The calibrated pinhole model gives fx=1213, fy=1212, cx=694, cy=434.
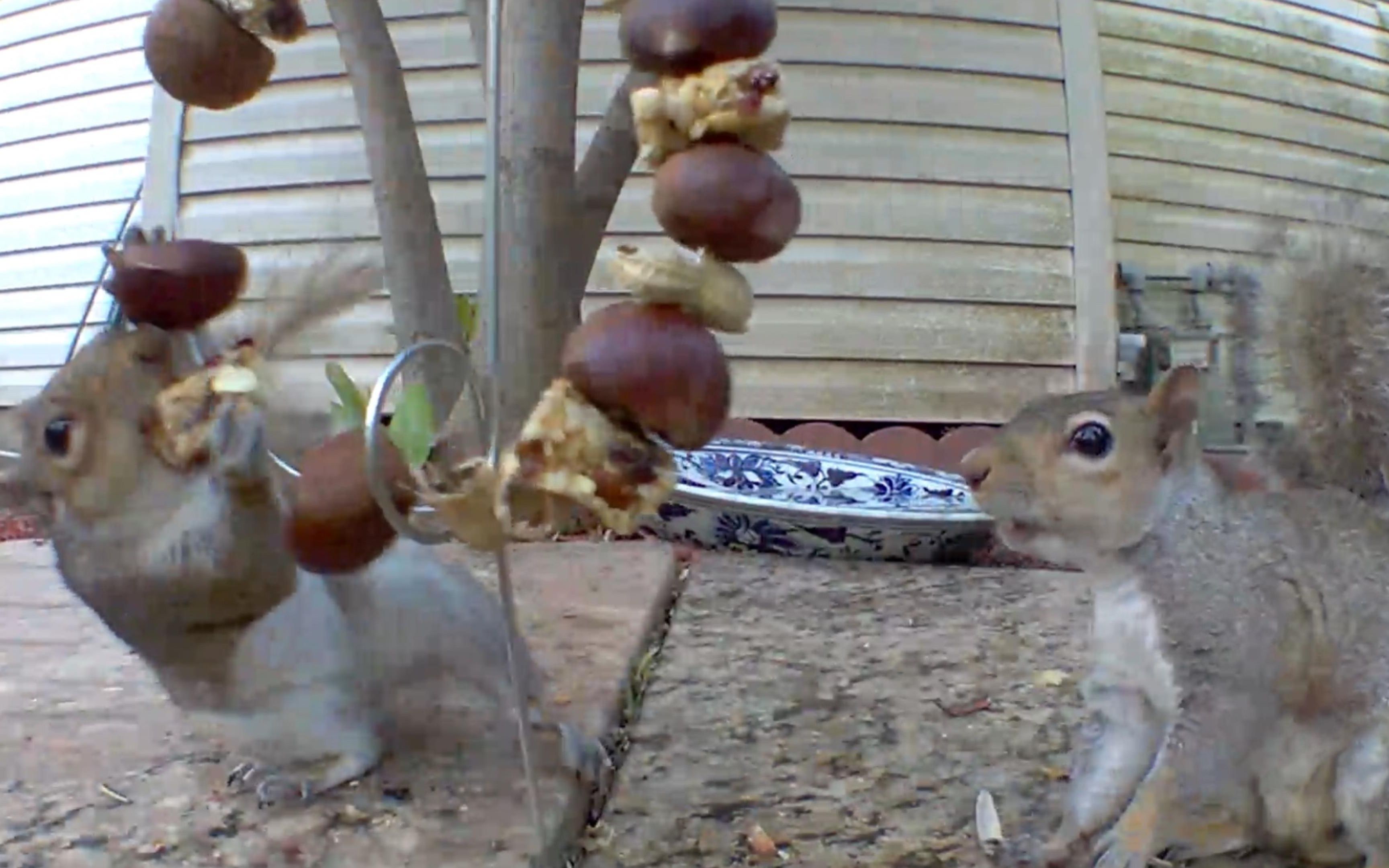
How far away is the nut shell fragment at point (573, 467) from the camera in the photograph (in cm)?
43

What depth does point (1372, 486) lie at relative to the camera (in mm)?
653

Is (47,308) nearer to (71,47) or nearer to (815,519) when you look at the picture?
(71,47)

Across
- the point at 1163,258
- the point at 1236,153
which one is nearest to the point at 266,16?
the point at 1163,258

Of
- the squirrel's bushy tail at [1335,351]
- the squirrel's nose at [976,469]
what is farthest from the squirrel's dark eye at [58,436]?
the squirrel's bushy tail at [1335,351]

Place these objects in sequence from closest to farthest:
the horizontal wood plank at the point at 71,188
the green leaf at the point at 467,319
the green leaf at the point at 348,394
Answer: the green leaf at the point at 348,394
the green leaf at the point at 467,319
the horizontal wood plank at the point at 71,188

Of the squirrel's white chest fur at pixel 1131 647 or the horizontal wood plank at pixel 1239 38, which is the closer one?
the squirrel's white chest fur at pixel 1131 647

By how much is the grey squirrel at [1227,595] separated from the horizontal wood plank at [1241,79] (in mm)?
2174

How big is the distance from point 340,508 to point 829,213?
196cm

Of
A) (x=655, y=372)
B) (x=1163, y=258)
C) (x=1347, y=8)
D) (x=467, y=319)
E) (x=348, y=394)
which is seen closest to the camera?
(x=655, y=372)

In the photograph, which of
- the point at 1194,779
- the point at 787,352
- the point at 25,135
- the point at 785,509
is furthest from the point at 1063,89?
the point at 25,135

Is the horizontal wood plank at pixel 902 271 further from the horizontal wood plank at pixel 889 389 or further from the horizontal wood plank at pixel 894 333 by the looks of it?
the horizontal wood plank at pixel 889 389

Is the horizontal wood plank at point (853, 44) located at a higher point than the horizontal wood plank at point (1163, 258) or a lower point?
higher

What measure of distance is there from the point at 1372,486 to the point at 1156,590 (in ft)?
0.52

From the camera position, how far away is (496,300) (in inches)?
20.0
